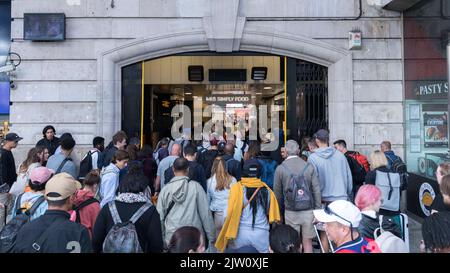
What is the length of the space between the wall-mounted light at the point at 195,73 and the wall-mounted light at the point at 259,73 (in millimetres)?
1768

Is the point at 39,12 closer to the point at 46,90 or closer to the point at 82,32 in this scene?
the point at 82,32

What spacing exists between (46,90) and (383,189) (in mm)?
7854

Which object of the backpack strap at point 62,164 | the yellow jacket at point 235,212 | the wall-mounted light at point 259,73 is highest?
the wall-mounted light at point 259,73

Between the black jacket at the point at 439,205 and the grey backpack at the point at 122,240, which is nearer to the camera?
A: the grey backpack at the point at 122,240

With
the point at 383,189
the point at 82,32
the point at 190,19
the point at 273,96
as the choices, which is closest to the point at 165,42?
the point at 190,19

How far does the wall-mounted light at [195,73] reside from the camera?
512 inches

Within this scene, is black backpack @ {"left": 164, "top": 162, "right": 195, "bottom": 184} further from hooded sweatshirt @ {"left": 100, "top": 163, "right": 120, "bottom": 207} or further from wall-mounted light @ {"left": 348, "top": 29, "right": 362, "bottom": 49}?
wall-mounted light @ {"left": 348, "top": 29, "right": 362, "bottom": 49}

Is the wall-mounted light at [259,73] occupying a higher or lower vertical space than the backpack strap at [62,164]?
higher

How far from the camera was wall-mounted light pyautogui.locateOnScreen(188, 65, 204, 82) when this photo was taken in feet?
42.7

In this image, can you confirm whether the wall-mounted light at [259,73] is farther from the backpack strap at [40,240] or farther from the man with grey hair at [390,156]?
the backpack strap at [40,240]

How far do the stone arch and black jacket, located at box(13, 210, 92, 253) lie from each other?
683 cm

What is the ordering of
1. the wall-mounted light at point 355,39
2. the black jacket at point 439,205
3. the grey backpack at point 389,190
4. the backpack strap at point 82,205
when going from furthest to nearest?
the wall-mounted light at point 355,39, the grey backpack at point 389,190, the black jacket at point 439,205, the backpack strap at point 82,205

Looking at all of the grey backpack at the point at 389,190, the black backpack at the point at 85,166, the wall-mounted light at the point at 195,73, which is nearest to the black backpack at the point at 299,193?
the grey backpack at the point at 389,190

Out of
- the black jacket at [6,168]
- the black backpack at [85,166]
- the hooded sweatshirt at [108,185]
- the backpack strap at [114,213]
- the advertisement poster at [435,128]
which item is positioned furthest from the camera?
the advertisement poster at [435,128]
